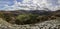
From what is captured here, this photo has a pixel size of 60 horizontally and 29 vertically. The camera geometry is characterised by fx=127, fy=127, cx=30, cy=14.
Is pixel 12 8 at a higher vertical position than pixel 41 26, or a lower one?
higher

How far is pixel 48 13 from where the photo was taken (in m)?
2.19

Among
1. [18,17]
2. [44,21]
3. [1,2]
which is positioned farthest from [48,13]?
[1,2]

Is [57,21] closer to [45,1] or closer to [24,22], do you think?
[45,1]

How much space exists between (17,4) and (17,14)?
17 cm

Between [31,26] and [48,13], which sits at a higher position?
[48,13]

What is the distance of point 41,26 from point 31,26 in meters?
0.17

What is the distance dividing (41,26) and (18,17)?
1.39 ft

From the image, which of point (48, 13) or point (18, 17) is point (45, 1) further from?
point (18, 17)

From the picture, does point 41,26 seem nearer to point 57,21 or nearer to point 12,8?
point 57,21

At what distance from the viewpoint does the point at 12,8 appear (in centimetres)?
219

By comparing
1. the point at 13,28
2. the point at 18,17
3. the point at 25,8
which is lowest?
the point at 13,28

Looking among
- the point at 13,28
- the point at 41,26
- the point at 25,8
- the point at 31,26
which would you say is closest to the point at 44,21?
the point at 41,26

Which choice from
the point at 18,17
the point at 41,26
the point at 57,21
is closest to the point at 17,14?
the point at 18,17

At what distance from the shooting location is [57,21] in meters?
2.17
